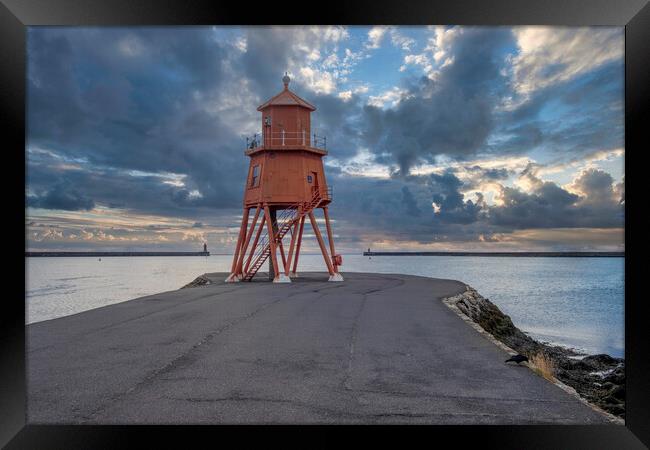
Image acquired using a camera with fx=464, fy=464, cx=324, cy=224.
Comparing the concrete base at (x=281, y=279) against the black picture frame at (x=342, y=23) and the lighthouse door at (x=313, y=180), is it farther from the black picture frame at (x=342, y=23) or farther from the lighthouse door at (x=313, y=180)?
the black picture frame at (x=342, y=23)

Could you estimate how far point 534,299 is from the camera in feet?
161

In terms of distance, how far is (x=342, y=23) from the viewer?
5.39m

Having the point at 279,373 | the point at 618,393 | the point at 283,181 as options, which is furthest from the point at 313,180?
the point at 279,373

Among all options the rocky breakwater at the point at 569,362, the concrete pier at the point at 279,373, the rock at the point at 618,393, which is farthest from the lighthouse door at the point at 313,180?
the rock at the point at 618,393

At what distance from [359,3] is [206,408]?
5304 mm

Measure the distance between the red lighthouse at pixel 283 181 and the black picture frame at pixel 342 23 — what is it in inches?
837

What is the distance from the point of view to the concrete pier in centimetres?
599

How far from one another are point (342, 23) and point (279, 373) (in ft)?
18.0

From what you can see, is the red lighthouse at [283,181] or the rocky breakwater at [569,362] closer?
the rocky breakwater at [569,362]

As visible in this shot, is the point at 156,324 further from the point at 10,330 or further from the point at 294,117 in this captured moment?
the point at 294,117

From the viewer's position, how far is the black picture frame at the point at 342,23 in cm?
491

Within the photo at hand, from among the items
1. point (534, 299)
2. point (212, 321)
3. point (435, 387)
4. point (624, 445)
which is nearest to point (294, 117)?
point (212, 321)

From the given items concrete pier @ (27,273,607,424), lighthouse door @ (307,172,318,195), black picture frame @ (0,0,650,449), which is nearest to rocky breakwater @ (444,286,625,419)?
concrete pier @ (27,273,607,424)

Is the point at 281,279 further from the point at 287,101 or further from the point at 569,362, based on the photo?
the point at 569,362
